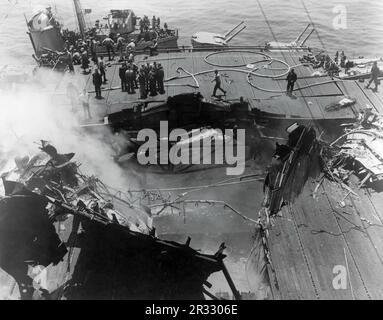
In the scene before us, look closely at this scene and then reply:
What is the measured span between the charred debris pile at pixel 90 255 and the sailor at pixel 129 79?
9418 mm

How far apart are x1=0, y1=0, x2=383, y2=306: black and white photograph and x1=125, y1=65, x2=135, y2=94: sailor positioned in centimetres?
12

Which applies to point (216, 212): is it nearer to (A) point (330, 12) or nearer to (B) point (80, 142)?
(B) point (80, 142)

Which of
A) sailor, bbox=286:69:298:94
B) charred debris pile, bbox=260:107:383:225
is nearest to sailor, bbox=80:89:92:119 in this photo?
charred debris pile, bbox=260:107:383:225

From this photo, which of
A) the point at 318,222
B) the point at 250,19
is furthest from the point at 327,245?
the point at 250,19

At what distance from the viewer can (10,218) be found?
8.44 m

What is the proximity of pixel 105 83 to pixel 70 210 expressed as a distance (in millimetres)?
13627

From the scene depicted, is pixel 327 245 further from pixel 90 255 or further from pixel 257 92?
pixel 257 92

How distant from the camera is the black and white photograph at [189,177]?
31.6 ft

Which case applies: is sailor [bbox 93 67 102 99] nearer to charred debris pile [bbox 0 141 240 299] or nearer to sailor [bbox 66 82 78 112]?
sailor [bbox 66 82 78 112]

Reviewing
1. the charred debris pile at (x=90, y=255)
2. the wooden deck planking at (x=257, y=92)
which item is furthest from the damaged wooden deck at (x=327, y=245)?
the wooden deck planking at (x=257, y=92)

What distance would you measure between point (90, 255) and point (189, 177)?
25.6 ft

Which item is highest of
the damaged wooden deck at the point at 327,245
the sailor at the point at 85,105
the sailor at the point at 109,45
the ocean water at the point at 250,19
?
the sailor at the point at 109,45

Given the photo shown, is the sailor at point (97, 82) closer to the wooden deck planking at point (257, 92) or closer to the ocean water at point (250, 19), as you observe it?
the wooden deck planking at point (257, 92)

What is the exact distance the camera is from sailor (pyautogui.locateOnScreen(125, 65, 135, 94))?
19241 millimetres
